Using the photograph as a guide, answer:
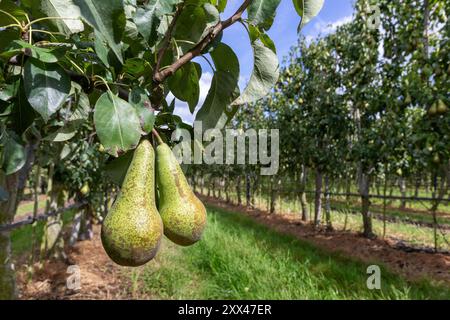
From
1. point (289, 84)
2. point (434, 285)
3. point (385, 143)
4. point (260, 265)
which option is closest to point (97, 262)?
point (260, 265)

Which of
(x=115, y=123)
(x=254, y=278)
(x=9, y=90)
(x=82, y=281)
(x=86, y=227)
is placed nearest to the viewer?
(x=115, y=123)

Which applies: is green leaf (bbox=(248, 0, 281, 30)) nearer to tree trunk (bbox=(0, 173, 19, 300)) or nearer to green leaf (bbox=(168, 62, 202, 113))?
green leaf (bbox=(168, 62, 202, 113))

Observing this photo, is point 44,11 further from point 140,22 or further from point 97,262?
point 97,262

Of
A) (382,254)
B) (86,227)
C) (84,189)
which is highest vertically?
(84,189)

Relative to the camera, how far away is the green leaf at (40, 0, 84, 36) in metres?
0.64

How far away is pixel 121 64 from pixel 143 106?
0.09 meters

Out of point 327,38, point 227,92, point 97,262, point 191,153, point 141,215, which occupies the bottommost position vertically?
point 97,262

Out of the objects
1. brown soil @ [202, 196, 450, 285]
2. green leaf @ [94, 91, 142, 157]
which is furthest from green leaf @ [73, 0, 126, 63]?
brown soil @ [202, 196, 450, 285]

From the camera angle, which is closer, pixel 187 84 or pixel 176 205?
pixel 176 205

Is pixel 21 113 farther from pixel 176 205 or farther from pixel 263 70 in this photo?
pixel 263 70

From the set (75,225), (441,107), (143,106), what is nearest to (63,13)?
(143,106)

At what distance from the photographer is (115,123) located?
0.55 metres

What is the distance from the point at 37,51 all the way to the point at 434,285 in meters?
5.45

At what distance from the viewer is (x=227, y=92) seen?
745 mm
